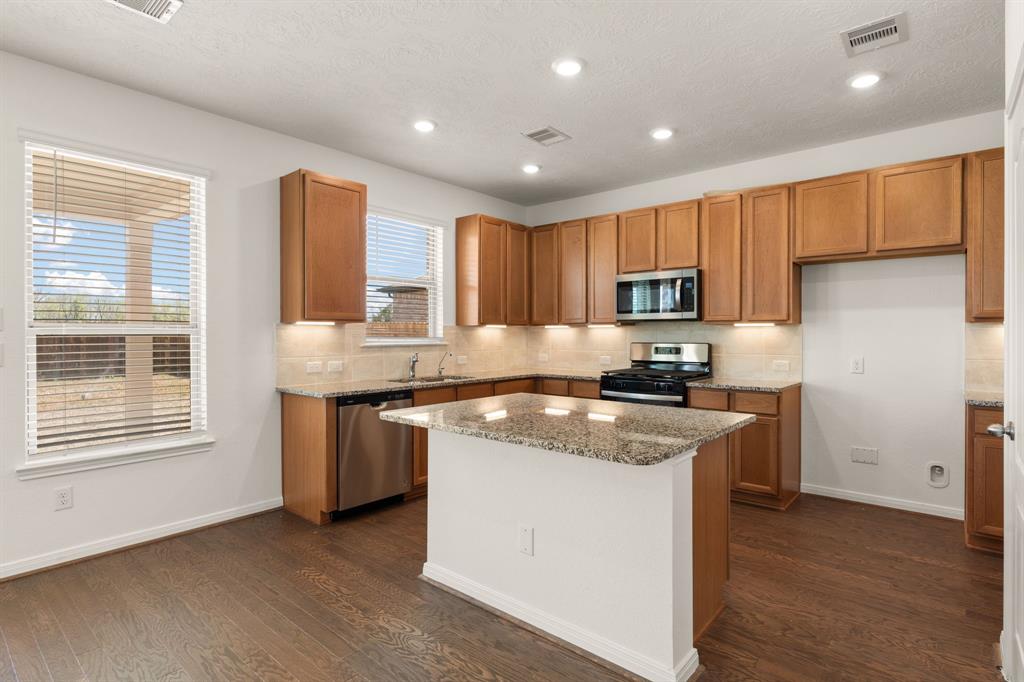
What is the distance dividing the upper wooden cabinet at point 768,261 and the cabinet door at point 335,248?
2.98 m

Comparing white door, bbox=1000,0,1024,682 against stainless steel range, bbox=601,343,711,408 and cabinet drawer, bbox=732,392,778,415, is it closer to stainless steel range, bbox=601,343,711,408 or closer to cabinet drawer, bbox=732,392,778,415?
cabinet drawer, bbox=732,392,778,415

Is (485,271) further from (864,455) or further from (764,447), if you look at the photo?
(864,455)

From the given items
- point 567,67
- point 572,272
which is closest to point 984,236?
point 567,67

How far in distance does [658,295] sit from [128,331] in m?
3.86

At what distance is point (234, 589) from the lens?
2.65 m

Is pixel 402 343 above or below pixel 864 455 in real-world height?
above

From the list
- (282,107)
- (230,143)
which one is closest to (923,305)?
(282,107)

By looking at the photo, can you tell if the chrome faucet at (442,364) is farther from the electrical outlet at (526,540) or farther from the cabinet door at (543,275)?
the electrical outlet at (526,540)

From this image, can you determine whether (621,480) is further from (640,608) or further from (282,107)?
(282,107)

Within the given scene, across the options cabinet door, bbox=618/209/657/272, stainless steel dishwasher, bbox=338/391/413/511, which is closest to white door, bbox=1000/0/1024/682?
cabinet door, bbox=618/209/657/272

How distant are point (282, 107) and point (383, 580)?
9.47ft

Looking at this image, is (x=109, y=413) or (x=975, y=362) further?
(x=975, y=362)

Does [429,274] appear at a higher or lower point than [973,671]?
higher

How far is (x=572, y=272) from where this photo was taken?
212 inches
